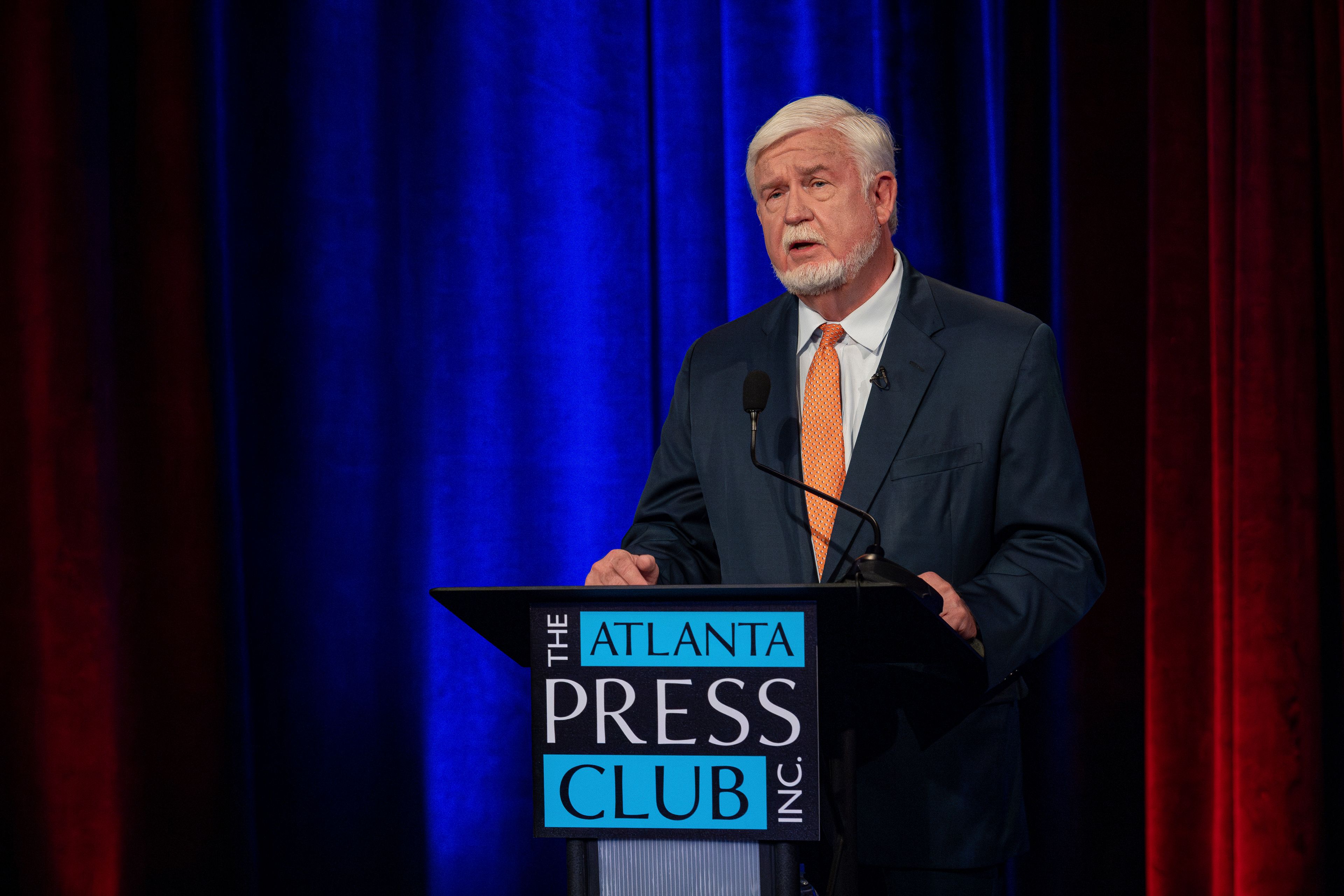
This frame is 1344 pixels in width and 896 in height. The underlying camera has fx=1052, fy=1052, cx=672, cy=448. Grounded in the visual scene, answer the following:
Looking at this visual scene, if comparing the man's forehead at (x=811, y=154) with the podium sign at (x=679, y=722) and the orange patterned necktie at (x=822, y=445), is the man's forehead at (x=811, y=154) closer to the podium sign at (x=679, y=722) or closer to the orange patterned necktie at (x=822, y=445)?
the orange patterned necktie at (x=822, y=445)

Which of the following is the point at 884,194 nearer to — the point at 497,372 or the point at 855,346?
the point at 855,346

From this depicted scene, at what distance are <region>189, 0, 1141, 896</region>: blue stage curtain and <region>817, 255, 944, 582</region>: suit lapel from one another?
1.03 meters

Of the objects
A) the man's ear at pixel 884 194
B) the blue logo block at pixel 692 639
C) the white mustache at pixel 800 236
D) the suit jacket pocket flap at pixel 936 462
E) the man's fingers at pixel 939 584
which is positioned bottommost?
the blue logo block at pixel 692 639

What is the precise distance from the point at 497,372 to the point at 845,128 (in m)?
1.22

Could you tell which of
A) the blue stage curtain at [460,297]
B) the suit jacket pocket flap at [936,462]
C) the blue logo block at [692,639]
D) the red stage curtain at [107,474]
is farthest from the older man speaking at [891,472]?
the red stage curtain at [107,474]

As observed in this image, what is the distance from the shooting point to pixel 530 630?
111cm

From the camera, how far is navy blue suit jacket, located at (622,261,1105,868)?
140 centimetres

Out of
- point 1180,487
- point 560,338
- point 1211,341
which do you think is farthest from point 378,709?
point 1211,341

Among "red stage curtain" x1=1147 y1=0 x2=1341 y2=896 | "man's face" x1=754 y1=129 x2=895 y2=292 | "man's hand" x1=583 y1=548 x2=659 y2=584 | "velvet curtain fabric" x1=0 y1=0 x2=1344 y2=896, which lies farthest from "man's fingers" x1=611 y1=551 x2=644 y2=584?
"red stage curtain" x1=1147 y1=0 x2=1341 y2=896

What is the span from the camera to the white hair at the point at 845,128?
172 centimetres

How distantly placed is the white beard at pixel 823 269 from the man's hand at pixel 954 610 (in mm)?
608

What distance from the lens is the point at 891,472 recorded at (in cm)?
146

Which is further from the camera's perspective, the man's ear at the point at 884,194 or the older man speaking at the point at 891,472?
the man's ear at the point at 884,194

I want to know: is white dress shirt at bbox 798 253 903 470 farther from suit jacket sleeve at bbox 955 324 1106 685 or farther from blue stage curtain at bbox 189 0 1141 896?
blue stage curtain at bbox 189 0 1141 896
